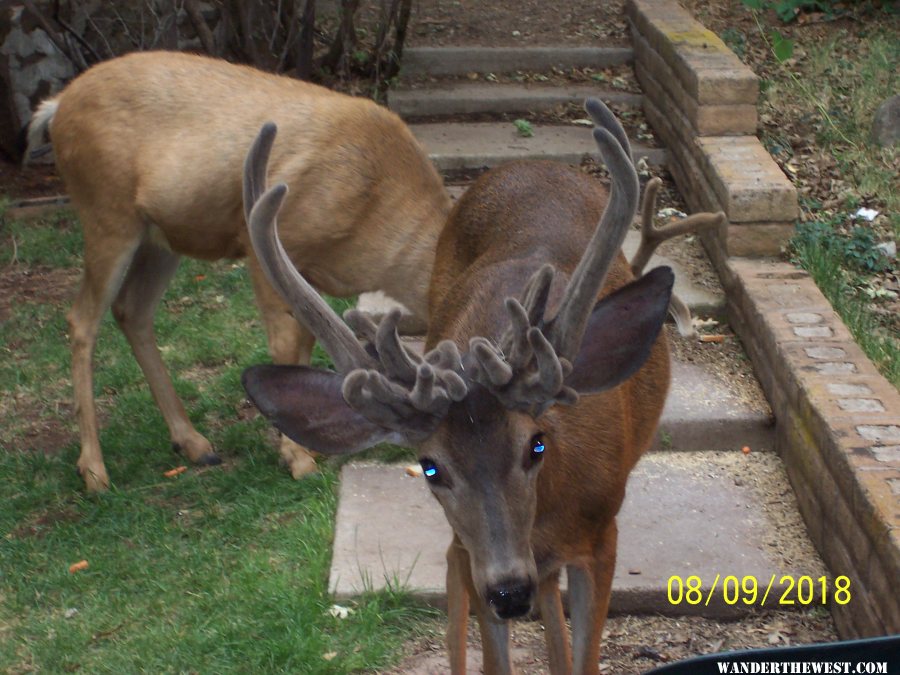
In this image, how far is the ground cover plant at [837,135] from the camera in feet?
21.2

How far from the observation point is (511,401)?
322cm

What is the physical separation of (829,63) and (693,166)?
2.08m

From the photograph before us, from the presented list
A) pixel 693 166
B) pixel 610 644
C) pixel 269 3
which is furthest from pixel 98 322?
pixel 269 3

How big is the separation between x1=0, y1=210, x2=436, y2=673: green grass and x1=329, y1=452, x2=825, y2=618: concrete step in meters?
0.11

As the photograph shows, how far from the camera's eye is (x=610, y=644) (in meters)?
4.54

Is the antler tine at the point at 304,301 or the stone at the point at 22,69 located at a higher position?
the antler tine at the point at 304,301

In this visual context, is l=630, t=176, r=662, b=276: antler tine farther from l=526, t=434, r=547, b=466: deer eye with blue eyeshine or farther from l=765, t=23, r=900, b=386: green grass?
l=526, t=434, r=547, b=466: deer eye with blue eyeshine

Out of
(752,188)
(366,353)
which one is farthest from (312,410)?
(752,188)

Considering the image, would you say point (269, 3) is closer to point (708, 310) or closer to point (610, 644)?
point (708, 310)

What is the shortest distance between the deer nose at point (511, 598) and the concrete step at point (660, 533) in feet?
5.10

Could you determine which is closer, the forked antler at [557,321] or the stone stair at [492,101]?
the forked antler at [557,321]

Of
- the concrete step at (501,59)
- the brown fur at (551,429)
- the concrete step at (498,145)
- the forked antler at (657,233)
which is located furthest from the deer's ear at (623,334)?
the concrete step at (501,59)
